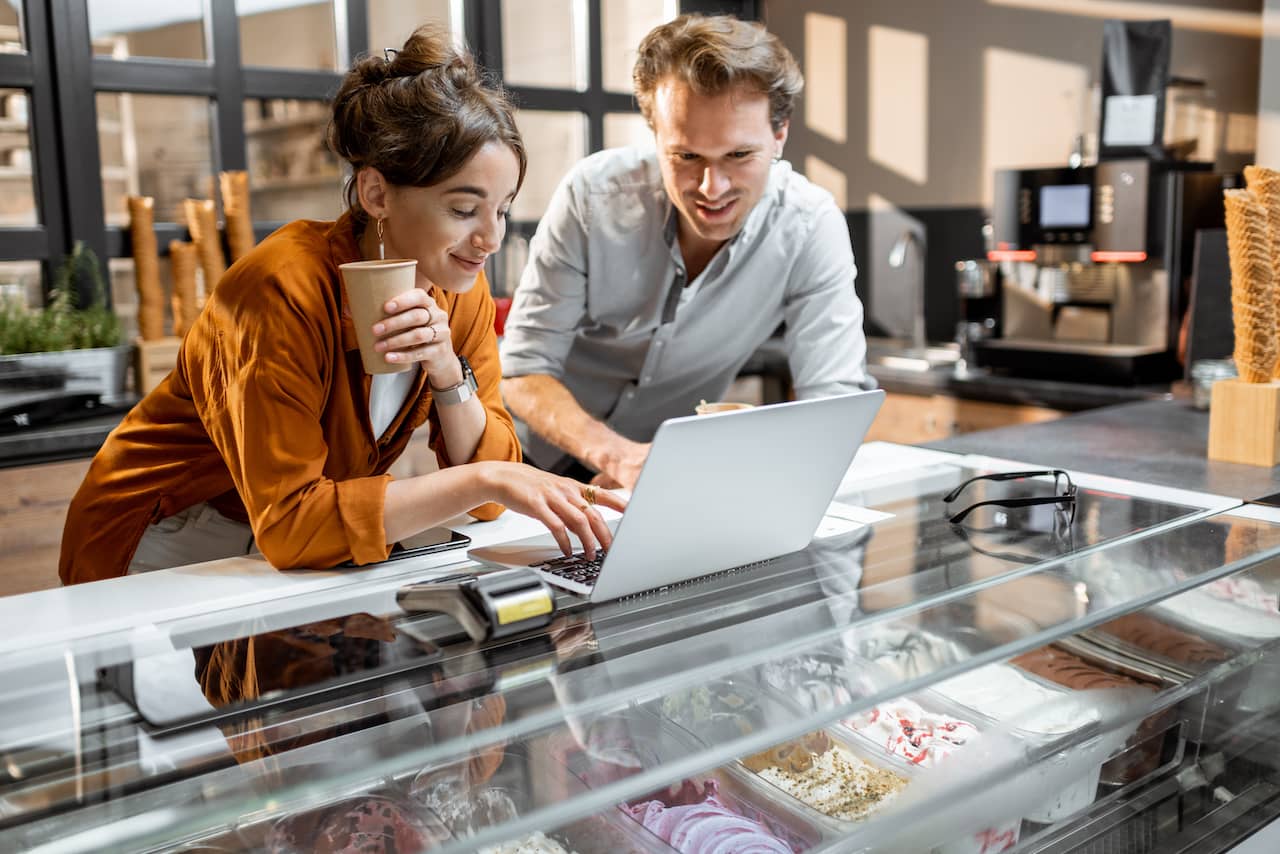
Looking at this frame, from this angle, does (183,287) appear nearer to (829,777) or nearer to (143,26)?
(143,26)

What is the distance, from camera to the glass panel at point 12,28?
10.4 ft

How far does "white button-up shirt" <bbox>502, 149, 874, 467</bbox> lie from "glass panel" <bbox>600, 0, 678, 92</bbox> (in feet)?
7.75

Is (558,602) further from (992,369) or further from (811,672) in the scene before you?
(992,369)

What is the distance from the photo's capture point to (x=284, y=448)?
4.33ft

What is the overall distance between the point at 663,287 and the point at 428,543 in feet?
3.16

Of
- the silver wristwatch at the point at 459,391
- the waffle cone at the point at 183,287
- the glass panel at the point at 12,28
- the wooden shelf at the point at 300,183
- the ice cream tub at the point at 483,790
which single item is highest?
the glass panel at the point at 12,28

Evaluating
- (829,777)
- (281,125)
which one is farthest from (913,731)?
(281,125)

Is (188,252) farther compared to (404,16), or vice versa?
(404,16)

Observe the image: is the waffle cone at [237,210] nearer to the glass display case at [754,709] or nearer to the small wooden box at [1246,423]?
the glass display case at [754,709]

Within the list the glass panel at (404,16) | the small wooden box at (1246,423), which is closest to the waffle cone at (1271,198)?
the small wooden box at (1246,423)

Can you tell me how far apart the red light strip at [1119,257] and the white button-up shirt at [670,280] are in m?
1.40

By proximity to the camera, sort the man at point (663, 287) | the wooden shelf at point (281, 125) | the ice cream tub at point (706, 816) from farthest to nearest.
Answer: the wooden shelf at point (281, 125), the man at point (663, 287), the ice cream tub at point (706, 816)

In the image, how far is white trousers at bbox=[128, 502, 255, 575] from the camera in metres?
1.62

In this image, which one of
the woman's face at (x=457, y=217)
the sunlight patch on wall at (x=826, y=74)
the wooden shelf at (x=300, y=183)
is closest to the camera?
the woman's face at (x=457, y=217)
